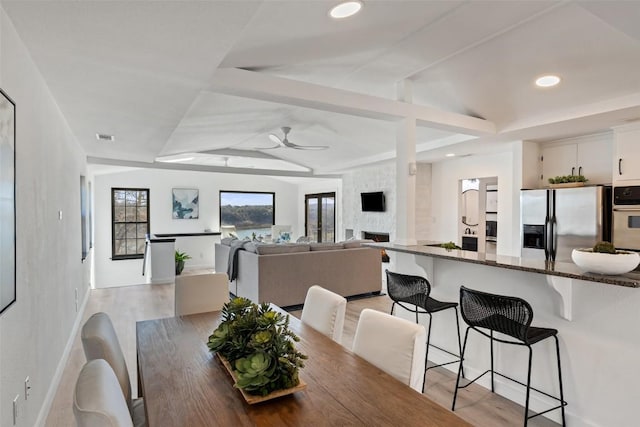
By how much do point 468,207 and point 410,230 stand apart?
5.33 metres

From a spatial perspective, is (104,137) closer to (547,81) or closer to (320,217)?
(547,81)

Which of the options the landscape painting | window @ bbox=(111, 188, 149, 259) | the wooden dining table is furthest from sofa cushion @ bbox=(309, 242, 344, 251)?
window @ bbox=(111, 188, 149, 259)

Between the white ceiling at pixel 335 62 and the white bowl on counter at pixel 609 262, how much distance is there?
1.25 meters

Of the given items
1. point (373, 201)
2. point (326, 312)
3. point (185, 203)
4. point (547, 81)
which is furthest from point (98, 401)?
point (185, 203)

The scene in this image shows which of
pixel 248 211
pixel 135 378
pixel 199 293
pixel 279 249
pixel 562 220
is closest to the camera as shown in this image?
pixel 199 293

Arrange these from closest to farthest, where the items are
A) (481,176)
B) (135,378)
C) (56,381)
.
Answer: (56,381)
(135,378)
(481,176)

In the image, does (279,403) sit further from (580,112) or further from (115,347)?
(580,112)

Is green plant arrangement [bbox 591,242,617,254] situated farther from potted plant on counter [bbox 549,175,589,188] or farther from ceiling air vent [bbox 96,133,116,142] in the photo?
ceiling air vent [bbox 96,133,116,142]

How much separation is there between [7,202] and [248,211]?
9.23 m

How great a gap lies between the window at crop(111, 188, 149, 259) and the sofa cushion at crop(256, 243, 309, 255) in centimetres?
556

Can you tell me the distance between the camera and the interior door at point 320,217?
9992mm

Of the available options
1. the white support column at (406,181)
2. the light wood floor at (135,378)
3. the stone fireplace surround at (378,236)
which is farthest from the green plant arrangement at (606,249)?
the stone fireplace surround at (378,236)

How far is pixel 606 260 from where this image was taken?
196 cm

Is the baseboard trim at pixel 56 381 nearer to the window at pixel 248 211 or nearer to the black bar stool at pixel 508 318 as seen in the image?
the black bar stool at pixel 508 318
